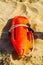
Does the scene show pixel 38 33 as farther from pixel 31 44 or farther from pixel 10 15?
pixel 10 15

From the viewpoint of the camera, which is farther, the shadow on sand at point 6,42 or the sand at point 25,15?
the shadow on sand at point 6,42

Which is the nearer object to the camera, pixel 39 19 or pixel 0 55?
pixel 0 55

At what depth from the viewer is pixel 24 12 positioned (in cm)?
418

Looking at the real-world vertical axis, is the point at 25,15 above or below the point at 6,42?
above

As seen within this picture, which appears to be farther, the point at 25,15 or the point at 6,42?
the point at 25,15

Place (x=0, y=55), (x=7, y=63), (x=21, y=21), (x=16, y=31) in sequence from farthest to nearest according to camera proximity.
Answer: (x=21, y=21) < (x=16, y=31) < (x=0, y=55) < (x=7, y=63)

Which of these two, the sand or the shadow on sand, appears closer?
the sand

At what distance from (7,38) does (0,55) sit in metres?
0.40

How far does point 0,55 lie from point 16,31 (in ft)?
1.50

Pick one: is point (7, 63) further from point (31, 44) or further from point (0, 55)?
point (31, 44)

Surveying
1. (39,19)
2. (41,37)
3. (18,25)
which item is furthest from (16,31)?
(39,19)

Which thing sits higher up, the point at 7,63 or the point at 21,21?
the point at 21,21

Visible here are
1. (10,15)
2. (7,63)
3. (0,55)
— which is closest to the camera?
(7,63)

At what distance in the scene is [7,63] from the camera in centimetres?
308
